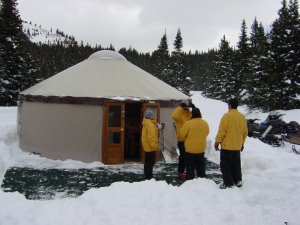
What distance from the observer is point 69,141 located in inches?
333

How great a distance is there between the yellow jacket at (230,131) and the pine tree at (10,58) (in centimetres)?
1969

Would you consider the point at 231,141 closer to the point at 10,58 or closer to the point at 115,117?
the point at 115,117

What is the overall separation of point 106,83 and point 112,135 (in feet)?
4.48

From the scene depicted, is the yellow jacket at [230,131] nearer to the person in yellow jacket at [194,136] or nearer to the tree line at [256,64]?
the person in yellow jacket at [194,136]

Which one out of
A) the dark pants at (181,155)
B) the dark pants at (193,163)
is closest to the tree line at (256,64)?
the dark pants at (181,155)

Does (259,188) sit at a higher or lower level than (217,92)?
lower

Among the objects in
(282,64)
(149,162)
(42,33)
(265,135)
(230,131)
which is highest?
(42,33)

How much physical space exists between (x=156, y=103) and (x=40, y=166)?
2.97 m

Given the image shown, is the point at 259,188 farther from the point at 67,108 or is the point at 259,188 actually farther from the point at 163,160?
the point at 67,108

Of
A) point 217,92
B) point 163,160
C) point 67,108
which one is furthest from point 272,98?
point 217,92

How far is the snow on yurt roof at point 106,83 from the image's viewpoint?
27.9 ft

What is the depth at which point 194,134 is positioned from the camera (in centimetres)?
599

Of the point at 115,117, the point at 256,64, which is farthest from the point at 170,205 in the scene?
the point at 256,64

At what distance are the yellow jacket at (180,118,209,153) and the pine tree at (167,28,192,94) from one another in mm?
31390
